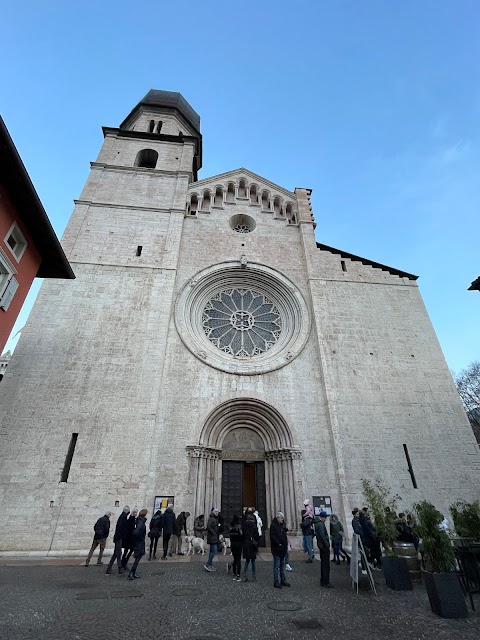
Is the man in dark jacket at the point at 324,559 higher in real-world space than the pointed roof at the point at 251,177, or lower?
lower

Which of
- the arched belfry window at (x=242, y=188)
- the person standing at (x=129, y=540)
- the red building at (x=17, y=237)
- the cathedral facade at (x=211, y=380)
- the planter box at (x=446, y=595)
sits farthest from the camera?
the arched belfry window at (x=242, y=188)

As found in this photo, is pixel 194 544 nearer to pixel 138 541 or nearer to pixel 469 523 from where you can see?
pixel 138 541

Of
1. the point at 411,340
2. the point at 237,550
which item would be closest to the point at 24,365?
the point at 237,550

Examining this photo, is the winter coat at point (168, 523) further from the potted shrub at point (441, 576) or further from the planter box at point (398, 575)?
the potted shrub at point (441, 576)

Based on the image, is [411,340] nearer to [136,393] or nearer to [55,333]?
[136,393]

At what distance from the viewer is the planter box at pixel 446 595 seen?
489cm

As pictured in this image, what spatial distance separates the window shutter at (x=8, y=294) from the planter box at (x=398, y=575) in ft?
39.4

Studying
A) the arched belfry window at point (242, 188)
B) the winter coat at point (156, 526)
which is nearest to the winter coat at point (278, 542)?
the winter coat at point (156, 526)

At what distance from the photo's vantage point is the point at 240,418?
1352cm

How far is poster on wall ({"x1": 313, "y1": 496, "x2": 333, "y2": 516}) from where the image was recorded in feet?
37.8

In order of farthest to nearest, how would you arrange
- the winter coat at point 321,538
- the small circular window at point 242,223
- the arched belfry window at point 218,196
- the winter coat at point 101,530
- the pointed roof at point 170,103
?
the pointed roof at point 170,103, the arched belfry window at point 218,196, the small circular window at point 242,223, the winter coat at point 101,530, the winter coat at point 321,538

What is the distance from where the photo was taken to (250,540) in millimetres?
7137

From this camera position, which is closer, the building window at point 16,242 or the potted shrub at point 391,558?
the potted shrub at point 391,558

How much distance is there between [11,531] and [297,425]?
9911 millimetres
